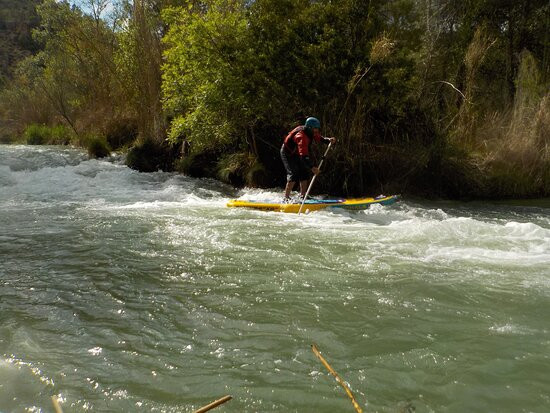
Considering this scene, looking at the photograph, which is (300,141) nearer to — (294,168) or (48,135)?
(294,168)

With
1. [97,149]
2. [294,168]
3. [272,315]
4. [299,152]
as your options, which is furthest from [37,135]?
[272,315]

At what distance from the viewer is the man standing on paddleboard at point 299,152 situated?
8252 mm

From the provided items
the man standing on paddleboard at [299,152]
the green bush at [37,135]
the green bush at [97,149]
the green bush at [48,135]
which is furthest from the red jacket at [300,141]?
the green bush at [37,135]

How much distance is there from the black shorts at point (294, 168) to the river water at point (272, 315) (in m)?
2.18

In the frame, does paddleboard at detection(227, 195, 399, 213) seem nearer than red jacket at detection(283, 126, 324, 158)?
Yes

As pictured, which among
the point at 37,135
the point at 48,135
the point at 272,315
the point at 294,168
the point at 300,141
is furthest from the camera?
the point at 37,135

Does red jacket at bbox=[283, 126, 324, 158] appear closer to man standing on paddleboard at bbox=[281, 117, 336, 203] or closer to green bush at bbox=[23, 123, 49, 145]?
man standing on paddleboard at bbox=[281, 117, 336, 203]

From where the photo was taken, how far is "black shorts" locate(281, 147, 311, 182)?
28.2 feet

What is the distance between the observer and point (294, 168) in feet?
28.5

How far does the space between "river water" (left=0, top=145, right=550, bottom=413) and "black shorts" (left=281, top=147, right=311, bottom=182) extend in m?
2.18

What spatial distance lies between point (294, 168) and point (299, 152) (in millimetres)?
432

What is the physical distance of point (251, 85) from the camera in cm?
980

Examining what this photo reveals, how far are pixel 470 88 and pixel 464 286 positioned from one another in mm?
6978

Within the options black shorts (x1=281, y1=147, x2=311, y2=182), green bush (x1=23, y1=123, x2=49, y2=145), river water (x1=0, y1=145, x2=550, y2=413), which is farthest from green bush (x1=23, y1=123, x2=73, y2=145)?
river water (x1=0, y1=145, x2=550, y2=413)
